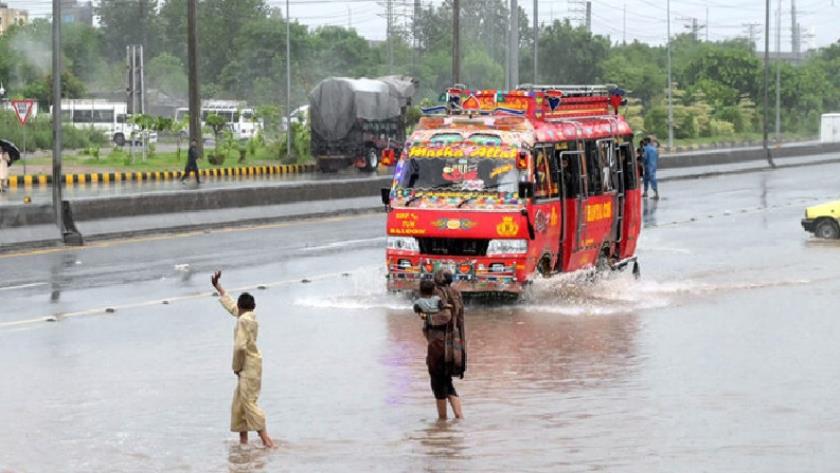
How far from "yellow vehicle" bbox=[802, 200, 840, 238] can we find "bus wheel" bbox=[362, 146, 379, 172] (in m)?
34.1

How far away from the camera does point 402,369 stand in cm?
1695

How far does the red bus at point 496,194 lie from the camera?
70.7 ft

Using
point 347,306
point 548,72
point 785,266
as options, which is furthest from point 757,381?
point 548,72

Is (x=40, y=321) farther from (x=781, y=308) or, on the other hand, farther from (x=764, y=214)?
(x=764, y=214)

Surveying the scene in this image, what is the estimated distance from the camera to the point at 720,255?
3030 cm

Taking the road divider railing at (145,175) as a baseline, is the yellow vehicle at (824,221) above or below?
below

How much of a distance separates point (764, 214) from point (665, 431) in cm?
2889

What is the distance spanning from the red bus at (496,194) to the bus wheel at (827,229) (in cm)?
1053

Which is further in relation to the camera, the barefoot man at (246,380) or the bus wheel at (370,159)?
the bus wheel at (370,159)

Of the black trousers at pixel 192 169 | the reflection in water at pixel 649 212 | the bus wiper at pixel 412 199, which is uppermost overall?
the bus wiper at pixel 412 199

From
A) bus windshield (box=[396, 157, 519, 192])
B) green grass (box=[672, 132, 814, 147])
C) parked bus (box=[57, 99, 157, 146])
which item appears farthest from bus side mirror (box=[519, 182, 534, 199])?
green grass (box=[672, 132, 814, 147])

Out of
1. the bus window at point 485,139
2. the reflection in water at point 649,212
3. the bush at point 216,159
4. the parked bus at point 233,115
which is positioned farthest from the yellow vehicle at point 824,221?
the parked bus at point 233,115

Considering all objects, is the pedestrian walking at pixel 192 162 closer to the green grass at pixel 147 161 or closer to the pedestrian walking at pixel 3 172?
the pedestrian walking at pixel 3 172

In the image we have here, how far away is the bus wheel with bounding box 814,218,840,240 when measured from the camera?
3331 centimetres
